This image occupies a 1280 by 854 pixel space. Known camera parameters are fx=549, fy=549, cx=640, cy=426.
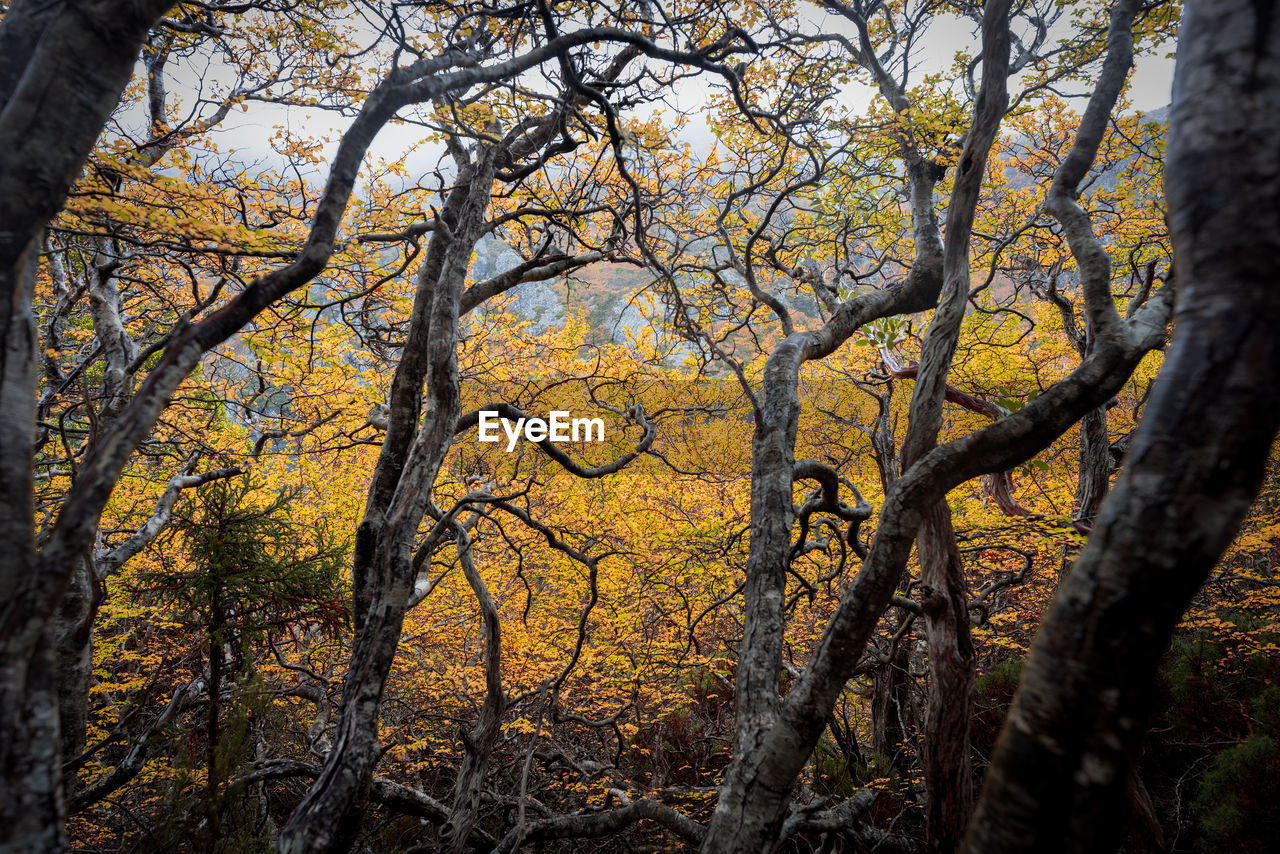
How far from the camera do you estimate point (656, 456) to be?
5.44 meters

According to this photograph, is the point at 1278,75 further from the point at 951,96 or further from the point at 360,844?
the point at 360,844

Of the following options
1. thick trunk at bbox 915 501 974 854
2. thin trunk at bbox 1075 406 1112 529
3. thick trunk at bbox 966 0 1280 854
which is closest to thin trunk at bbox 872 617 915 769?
thin trunk at bbox 1075 406 1112 529

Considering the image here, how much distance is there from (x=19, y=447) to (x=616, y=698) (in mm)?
8774

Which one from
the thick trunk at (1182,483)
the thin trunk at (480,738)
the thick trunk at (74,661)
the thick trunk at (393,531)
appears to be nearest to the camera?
the thick trunk at (1182,483)

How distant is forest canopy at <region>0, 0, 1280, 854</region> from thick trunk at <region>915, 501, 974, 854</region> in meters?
0.03

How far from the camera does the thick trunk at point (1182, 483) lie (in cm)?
111

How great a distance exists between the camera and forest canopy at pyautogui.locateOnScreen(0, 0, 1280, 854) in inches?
46.4

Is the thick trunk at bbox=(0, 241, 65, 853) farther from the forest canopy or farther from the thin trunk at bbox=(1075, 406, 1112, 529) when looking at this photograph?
the thin trunk at bbox=(1075, 406, 1112, 529)

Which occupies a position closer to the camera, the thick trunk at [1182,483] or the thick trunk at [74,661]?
the thick trunk at [1182,483]

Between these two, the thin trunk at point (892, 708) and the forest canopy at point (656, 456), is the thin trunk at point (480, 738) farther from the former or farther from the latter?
the thin trunk at point (892, 708)

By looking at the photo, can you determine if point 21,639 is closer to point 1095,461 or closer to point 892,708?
point 1095,461

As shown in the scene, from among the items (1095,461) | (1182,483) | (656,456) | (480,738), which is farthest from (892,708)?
(1182,483)

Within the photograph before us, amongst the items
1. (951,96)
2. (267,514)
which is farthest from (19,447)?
(951,96)

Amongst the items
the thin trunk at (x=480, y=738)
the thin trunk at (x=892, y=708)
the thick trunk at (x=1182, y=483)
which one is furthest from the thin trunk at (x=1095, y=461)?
the thin trunk at (x=480, y=738)
